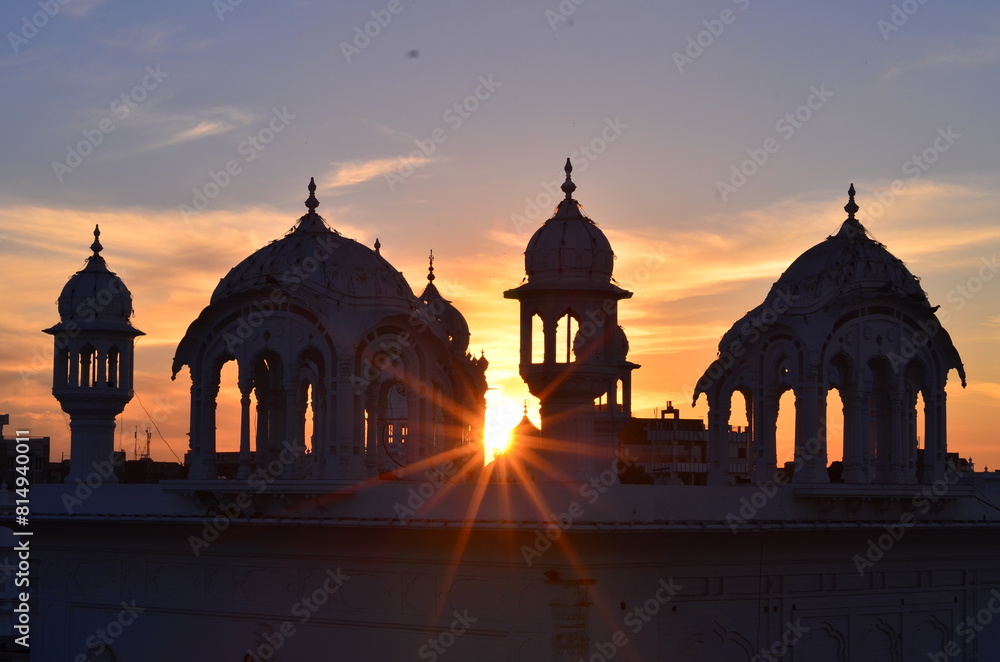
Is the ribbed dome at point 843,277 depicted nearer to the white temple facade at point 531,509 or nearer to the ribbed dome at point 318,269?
the white temple facade at point 531,509

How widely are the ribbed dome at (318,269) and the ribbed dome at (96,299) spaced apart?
7.29 meters

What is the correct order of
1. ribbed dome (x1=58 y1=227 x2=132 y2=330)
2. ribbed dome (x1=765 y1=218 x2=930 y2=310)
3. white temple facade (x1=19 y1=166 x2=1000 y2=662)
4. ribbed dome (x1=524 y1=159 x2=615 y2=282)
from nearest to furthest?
white temple facade (x1=19 y1=166 x2=1000 y2=662), ribbed dome (x1=524 y1=159 x2=615 y2=282), ribbed dome (x1=765 y1=218 x2=930 y2=310), ribbed dome (x1=58 y1=227 x2=132 y2=330)

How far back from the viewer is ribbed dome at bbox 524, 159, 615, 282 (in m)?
35.1

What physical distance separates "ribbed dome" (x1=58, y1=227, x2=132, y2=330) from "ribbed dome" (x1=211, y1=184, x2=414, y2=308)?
23.9 feet

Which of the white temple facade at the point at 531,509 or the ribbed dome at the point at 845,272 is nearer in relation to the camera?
the white temple facade at the point at 531,509

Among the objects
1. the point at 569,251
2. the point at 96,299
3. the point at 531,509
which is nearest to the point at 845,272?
the point at 569,251

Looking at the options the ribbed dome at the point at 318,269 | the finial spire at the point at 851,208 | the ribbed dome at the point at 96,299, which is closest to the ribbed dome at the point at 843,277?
the finial spire at the point at 851,208

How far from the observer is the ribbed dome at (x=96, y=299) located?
42781 mm

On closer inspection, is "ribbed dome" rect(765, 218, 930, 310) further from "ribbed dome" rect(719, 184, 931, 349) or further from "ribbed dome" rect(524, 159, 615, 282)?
"ribbed dome" rect(524, 159, 615, 282)

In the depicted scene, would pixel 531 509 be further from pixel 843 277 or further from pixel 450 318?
pixel 450 318

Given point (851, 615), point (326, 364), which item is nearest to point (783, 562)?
point (851, 615)

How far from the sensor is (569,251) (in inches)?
1383

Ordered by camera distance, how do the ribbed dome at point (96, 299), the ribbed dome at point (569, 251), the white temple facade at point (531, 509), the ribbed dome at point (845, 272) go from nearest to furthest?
the white temple facade at point (531, 509), the ribbed dome at point (569, 251), the ribbed dome at point (845, 272), the ribbed dome at point (96, 299)

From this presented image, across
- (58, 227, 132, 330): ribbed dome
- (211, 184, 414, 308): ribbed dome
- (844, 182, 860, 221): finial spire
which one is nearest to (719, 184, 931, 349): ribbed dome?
(844, 182, 860, 221): finial spire
